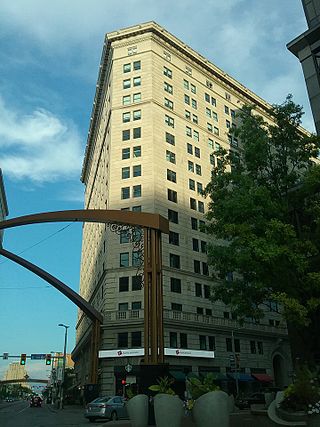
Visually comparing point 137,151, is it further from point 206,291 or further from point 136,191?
point 206,291

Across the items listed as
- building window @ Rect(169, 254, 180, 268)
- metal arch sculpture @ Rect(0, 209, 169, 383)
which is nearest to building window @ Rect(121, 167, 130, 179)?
building window @ Rect(169, 254, 180, 268)

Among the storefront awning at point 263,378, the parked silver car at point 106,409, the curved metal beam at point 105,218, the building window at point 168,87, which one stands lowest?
the parked silver car at point 106,409

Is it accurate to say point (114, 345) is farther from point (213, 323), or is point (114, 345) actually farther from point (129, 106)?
point (129, 106)

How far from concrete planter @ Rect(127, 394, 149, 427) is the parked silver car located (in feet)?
41.6

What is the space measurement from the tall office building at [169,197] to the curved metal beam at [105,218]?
16477mm

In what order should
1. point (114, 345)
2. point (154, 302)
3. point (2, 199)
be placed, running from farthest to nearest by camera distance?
1. point (2, 199)
2. point (114, 345)
3. point (154, 302)

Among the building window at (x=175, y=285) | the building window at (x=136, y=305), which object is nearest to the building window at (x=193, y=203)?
the building window at (x=175, y=285)

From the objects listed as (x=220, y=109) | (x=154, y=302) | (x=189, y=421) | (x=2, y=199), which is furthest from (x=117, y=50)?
(x=2, y=199)

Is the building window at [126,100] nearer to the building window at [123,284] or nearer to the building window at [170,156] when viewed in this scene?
the building window at [170,156]

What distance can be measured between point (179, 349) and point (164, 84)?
111ft

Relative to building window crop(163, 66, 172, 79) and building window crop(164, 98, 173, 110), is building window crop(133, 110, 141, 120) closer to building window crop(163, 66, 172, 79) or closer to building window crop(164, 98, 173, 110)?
building window crop(164, 98, 173, 110)

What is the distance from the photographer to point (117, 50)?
56.6 m

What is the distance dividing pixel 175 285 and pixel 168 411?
110 feet

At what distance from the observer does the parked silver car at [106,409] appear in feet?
77.3
